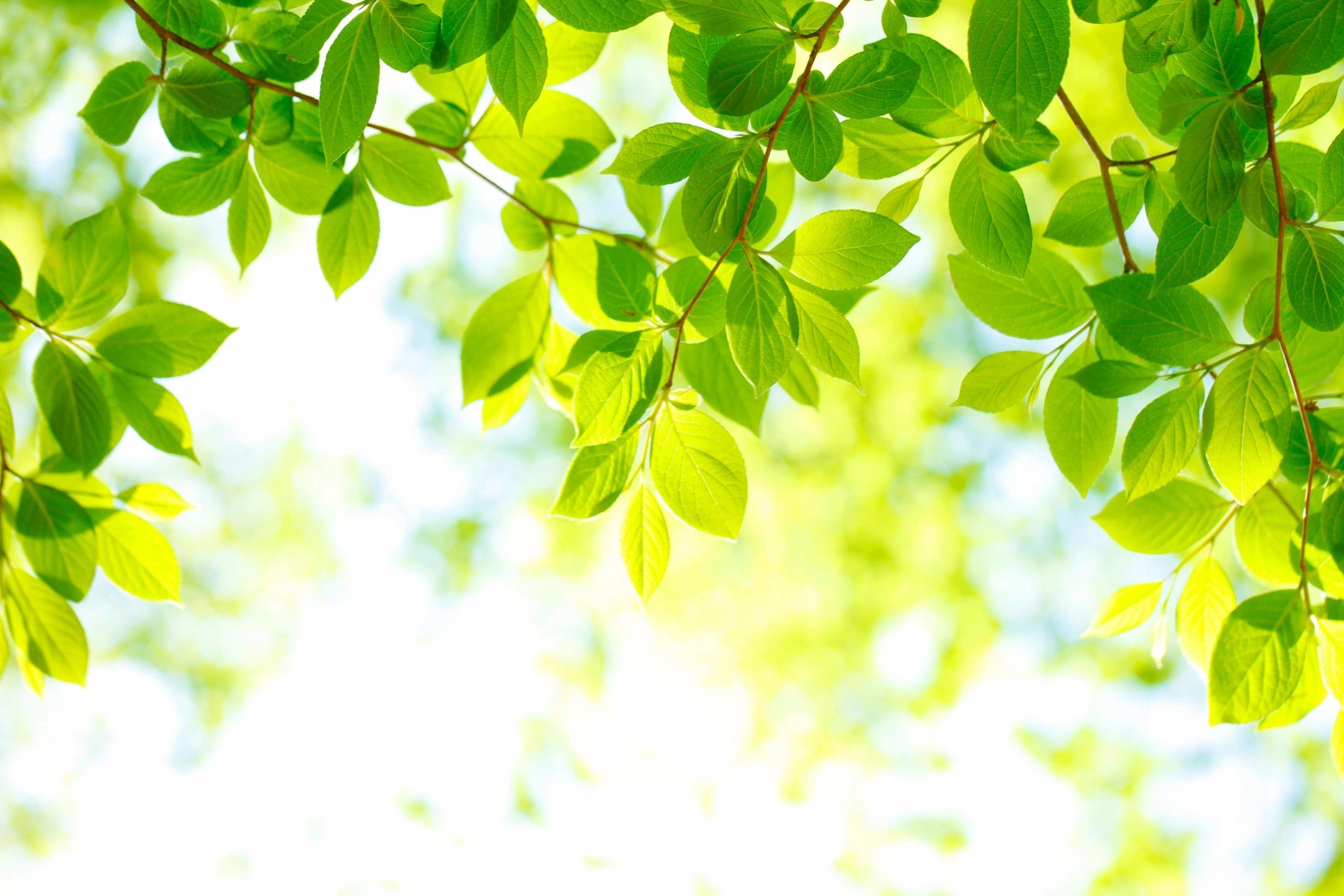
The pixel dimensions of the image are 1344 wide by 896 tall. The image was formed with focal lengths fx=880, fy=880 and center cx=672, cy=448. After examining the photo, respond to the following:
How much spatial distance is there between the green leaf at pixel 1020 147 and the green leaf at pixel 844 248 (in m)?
0.09

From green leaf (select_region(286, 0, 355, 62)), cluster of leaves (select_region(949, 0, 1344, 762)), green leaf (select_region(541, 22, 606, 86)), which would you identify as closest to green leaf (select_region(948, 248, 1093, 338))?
cluster of leaves (select_region(949, 0, 1344, 762))

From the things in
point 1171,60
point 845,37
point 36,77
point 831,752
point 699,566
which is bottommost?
point 831,752

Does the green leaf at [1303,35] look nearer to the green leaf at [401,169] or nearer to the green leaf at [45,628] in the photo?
the green leaf at [401,169]

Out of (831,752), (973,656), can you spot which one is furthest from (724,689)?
(973,656)

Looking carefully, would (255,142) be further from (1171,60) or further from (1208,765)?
(1208,765)

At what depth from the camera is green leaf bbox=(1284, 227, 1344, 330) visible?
480 millimetres

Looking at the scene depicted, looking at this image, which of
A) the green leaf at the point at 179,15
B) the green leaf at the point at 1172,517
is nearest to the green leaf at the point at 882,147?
the green leaf at the point at 1172,517

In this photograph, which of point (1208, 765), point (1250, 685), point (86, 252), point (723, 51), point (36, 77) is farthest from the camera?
point (1208, 765)

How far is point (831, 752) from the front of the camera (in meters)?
4.50

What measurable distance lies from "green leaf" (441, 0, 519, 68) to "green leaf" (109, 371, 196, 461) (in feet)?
1.23

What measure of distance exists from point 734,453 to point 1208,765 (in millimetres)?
4557

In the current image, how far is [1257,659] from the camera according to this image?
558 millimetres

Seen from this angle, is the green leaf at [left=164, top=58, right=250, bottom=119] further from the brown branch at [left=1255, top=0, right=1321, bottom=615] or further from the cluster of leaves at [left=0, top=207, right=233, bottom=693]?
the brown branch at [left=1255, top=0, right=1321, bottom=615]

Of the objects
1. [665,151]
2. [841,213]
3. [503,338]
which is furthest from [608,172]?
[503,338]
